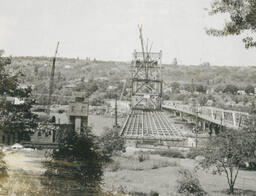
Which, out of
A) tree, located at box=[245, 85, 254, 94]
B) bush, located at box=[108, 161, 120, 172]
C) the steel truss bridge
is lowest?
bush, located at box=[108, 161, 120, 172]

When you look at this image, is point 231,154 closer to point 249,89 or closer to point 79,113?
point 249,89

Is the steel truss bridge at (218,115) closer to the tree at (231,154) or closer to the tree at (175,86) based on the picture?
the tree at (231,154)

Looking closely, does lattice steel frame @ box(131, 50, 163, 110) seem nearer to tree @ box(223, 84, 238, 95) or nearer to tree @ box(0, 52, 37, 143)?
tree @ box(223, 84, 238, 95)

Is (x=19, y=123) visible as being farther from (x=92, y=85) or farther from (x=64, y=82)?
(x=92, y=85)

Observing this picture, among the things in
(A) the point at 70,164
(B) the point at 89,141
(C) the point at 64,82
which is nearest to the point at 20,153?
(A) the point at 70,164

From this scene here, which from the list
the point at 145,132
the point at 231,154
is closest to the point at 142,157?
the point at 145,132

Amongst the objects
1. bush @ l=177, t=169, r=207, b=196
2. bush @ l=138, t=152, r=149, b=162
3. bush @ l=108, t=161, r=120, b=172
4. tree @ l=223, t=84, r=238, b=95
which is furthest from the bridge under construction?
tree @ l=223, t=84, r=238, b=95

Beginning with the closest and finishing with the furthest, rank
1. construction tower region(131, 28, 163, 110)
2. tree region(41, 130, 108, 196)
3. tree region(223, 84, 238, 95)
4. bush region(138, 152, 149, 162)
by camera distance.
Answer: tree region(41, 130, 108, 196) → bush region(138, 152, 149, 162) → construction tower region(131, 28, 163, 110) → tree region(223, 84, 238, 95)
